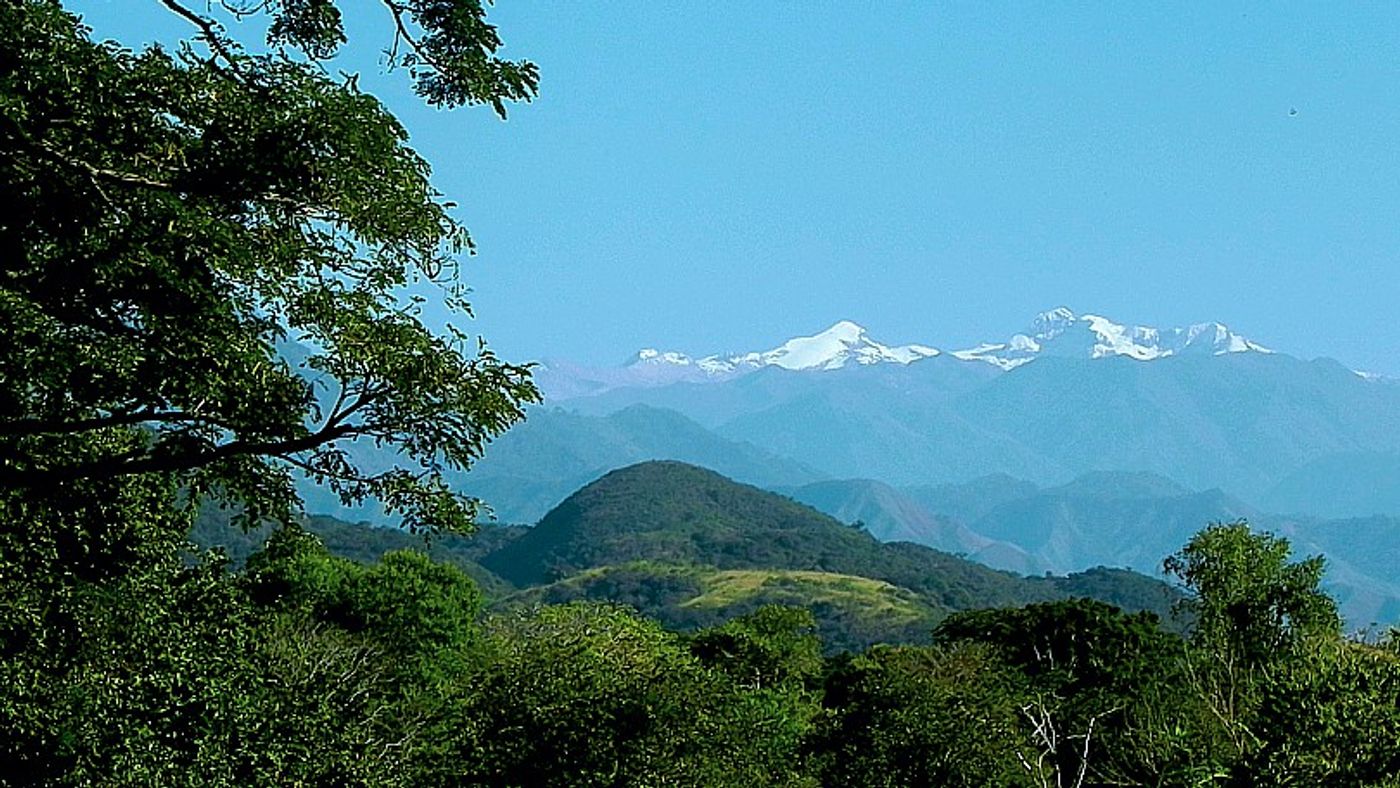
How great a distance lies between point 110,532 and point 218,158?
21.3 ft

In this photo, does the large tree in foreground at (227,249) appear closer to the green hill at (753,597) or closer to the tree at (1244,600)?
the tree at (1244,600)

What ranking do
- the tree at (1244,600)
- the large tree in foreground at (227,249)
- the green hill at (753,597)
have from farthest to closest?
the green hill at (753,597), the tree at (1244,600), the large tree in foreground at (227,249)

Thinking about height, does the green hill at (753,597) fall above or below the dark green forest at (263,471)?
above

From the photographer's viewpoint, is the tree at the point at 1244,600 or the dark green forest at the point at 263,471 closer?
the dark green forest at the point at 263,471

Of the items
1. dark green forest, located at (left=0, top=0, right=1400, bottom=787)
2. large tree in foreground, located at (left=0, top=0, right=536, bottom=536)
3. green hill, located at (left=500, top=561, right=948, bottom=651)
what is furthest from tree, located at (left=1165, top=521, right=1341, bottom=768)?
green hill, located at (left=500, top=561, right=948, bottom=651)

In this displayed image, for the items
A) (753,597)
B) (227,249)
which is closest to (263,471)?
(227,249)

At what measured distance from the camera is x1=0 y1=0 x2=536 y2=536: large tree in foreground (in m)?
8.59

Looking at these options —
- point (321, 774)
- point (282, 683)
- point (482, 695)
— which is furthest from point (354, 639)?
point (321, 774)

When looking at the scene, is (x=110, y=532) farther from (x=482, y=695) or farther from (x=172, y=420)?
(x=482, y=695)

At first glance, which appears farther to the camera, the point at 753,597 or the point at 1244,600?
the point at 753,597

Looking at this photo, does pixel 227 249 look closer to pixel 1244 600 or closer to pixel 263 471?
pixel 263 471

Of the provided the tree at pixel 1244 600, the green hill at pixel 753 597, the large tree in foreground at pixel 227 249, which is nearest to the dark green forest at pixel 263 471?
the large tree in foreground at pixel 227 249

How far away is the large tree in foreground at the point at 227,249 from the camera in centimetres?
859

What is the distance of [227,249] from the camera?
28.7 feet
